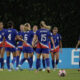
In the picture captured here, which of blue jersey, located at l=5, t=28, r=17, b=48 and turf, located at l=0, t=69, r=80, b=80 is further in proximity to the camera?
blue jersey, located at l=5, t=28, r=17, b=48

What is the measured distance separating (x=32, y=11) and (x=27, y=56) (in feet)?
31.6

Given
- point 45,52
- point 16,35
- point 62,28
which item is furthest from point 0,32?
point 62,28

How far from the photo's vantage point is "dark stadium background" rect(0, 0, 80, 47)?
28.9m

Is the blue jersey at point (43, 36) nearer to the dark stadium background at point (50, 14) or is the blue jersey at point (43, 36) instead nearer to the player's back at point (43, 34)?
the player's back at point (43, 34)

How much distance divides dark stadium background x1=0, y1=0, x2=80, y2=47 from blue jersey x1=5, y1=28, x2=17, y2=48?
31.5ft

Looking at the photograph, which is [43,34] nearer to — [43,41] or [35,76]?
[43,41]

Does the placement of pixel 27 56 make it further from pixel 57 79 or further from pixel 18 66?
pixel 57 79

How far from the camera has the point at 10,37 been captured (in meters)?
19.2

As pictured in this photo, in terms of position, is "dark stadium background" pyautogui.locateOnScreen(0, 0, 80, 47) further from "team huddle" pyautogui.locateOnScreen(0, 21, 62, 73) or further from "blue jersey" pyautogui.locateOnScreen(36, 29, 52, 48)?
"blue jersey" pyautogui.locateOnScreen(36, 29, 52, 48)

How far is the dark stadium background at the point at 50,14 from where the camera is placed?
94.7ft

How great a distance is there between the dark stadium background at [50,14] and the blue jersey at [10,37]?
9.59m

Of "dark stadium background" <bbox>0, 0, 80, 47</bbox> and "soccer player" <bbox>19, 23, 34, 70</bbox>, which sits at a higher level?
"dark stadium background" <bbox>0, 0, 80, 47</bbox>

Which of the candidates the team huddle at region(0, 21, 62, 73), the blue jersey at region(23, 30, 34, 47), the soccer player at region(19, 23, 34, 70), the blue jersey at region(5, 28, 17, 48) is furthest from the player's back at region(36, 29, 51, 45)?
the blue jersey at region(23, 30, 34, 47)

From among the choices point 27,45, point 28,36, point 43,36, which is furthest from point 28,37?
point 43,36
